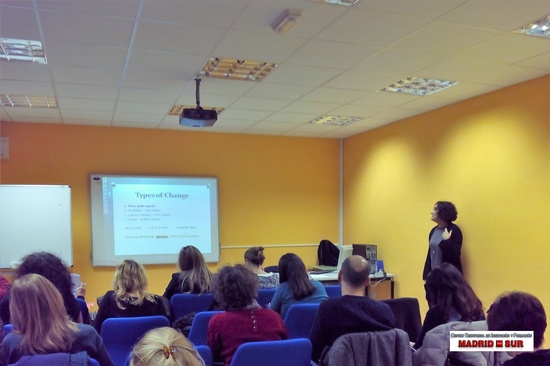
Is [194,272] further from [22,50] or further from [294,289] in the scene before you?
[22,50]

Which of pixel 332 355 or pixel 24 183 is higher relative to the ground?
pixel 24 183

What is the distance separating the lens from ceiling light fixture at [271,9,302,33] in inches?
112

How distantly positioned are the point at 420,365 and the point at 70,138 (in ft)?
18.8

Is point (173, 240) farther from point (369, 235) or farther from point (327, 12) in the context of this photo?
point (327, 12)

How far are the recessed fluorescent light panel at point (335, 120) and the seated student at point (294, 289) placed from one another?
2956 mm

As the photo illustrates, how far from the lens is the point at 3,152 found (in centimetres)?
609

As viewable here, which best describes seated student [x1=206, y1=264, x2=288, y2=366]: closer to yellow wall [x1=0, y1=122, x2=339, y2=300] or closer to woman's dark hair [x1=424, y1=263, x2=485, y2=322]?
woman's dark hair [x1=424, y1=263, x2=485, y2=322]

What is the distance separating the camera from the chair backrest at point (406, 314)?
10.6 feet

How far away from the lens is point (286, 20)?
2914 mm

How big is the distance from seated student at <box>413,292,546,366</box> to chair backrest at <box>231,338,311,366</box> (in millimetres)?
566

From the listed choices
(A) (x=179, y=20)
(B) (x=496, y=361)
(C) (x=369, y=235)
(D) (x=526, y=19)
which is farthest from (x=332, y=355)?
(C) (x=369, y=235)

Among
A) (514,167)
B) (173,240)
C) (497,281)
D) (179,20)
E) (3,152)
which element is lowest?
(497,281)

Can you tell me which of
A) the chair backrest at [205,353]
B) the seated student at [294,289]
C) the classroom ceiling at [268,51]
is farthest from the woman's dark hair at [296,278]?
the classroom ceiling at [268,51]

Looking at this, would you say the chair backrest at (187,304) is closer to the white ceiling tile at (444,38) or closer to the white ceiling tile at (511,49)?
the white ceiling tile at (444,38)
